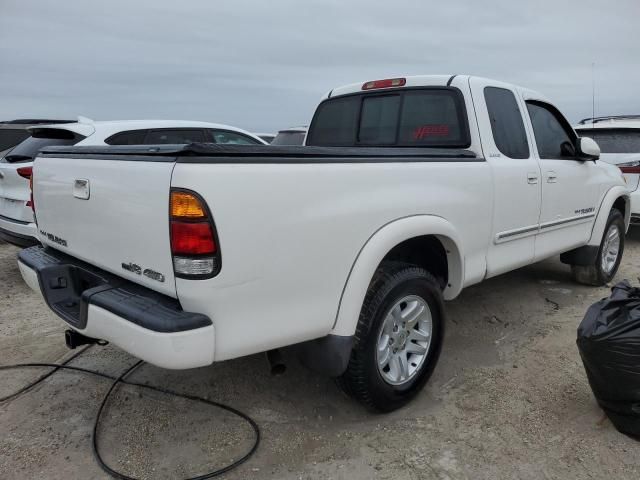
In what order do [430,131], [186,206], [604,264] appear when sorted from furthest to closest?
[604,264] → [430,131] → [186,206]

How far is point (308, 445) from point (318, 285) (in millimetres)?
897

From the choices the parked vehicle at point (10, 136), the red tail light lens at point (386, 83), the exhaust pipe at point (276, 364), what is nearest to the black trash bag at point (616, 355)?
the exhaust pipe at point (276, 364)

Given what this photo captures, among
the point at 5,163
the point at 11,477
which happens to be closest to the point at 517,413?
the point at 11,477

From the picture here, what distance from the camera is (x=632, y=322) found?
8.34ft

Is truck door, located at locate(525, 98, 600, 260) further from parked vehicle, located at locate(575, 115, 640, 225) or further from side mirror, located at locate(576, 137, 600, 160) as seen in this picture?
parked vehicle, located at locate(575, 115, 640, 225)

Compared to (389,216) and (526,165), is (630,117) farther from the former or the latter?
(389,216)

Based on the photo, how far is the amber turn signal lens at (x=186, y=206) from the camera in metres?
1.98

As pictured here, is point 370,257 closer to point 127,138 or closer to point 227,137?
point 127,138

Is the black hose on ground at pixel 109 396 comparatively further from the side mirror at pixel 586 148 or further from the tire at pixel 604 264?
the tire at pixel 604 264

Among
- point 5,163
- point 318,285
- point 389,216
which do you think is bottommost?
point 318,285

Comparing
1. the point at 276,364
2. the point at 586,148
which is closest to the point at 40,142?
the point at 276,364

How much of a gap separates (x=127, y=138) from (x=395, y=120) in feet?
10.7

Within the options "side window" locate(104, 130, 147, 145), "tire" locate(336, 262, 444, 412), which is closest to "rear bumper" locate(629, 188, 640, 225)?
"tire" locate(336, 262, 444, 412)

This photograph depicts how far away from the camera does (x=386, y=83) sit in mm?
4027
